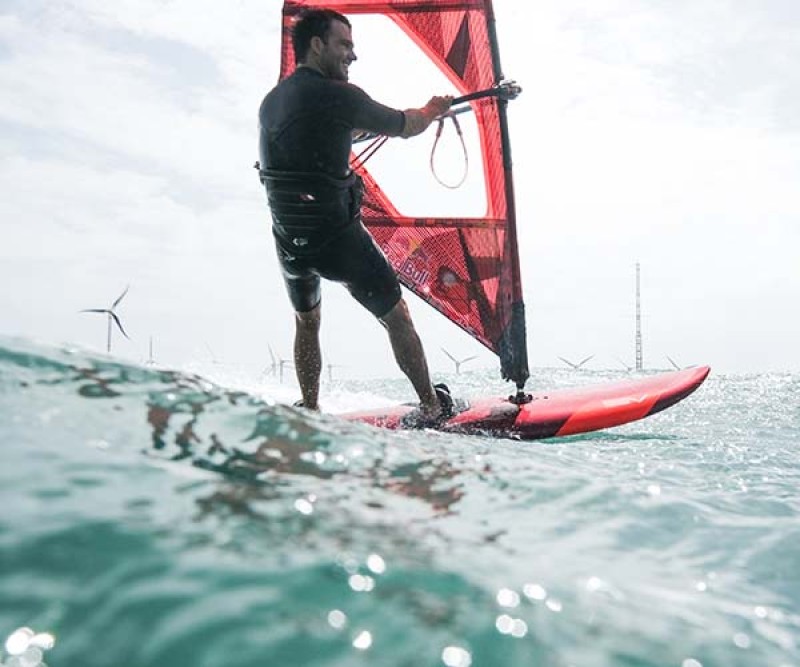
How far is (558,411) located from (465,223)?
1.88m

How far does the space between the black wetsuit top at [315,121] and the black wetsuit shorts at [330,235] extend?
0.11 m

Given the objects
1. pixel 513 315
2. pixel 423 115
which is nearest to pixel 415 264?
pixel 513 315

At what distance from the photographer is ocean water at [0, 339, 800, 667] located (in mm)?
1389

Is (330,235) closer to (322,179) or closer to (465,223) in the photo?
(322,179)

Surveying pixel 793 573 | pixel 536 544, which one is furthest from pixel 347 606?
pixel 793 573

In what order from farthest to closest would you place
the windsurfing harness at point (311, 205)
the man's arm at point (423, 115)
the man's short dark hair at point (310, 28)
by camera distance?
the man's arm at point (423, 115)
the windsurfing harness at point (311, 205)
the man's short dark hair at point (310, 28)

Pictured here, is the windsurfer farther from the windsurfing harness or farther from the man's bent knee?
the man's bent knee

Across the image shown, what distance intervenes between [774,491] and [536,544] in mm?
2009

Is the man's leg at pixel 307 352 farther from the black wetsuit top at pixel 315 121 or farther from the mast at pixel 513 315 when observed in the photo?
the mast at pixel 513 315

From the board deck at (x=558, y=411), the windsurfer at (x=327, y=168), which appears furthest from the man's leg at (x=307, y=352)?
the board deck at (x=558, y=411)

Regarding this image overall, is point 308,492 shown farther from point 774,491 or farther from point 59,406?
point 774,491

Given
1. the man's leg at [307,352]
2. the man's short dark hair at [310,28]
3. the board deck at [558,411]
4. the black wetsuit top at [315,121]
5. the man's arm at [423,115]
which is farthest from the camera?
the board deck at [558,411]

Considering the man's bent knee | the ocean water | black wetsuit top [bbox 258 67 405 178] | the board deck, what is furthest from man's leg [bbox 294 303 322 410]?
the ocean water

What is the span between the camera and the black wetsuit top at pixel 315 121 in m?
4.52
